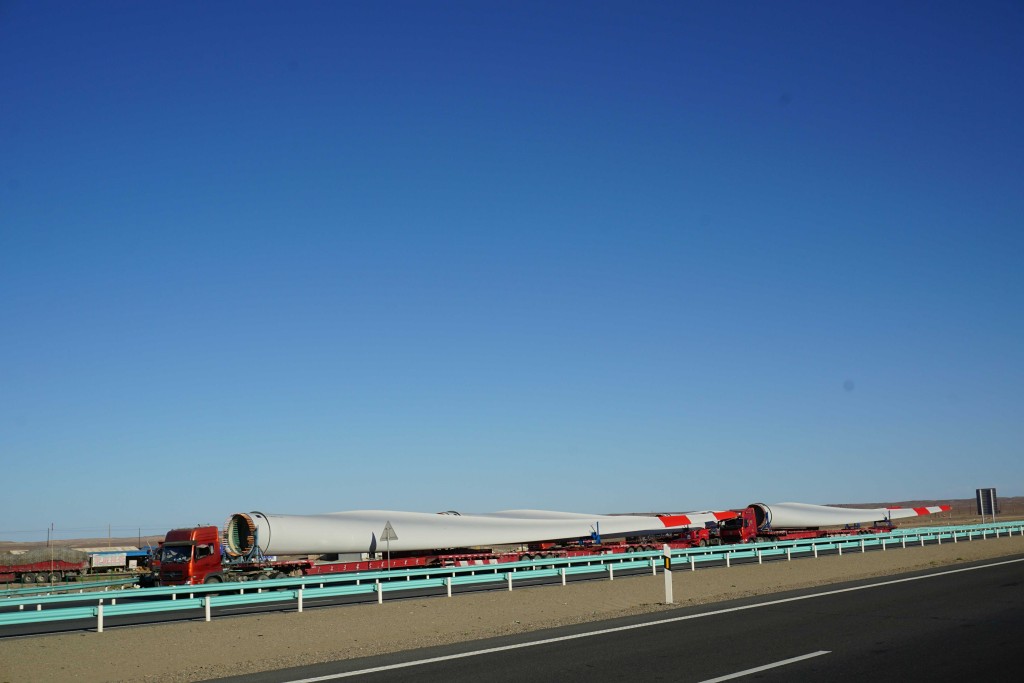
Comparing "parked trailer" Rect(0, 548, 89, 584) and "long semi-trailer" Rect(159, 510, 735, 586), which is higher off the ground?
"long semi-trailer" Rect(159, 510, 735, 586)

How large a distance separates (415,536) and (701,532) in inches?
938

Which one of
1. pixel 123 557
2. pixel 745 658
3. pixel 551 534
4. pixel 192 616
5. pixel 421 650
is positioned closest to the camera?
pixel 745 658

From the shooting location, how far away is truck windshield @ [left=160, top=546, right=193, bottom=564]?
35.0m

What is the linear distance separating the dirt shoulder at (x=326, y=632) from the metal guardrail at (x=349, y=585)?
57 cm

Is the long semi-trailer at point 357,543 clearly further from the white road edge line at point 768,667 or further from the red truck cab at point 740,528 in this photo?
the white road edge line at point 768,667

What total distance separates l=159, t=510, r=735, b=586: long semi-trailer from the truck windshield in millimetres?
40

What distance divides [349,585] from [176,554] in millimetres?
9224

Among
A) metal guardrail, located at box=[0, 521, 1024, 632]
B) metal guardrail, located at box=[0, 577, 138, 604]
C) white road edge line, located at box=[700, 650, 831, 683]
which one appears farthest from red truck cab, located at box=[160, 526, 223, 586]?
white road edge line, located at box=[700, 650, 831, 683]

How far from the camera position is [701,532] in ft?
198

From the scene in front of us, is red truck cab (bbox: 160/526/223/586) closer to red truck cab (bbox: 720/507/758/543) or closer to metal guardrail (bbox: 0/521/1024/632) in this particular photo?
metal guardrail (bbox: 0/521/1024/632)

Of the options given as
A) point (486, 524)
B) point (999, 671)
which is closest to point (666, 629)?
point (999, 671)

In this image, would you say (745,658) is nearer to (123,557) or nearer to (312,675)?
(312,675)

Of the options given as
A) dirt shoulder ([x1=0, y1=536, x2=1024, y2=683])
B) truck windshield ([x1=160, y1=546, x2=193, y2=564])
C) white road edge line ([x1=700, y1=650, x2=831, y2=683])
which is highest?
truck windshield ([x1=160, y1=546, x2=193, y2=564])

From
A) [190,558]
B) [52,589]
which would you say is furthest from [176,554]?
[52,589]
